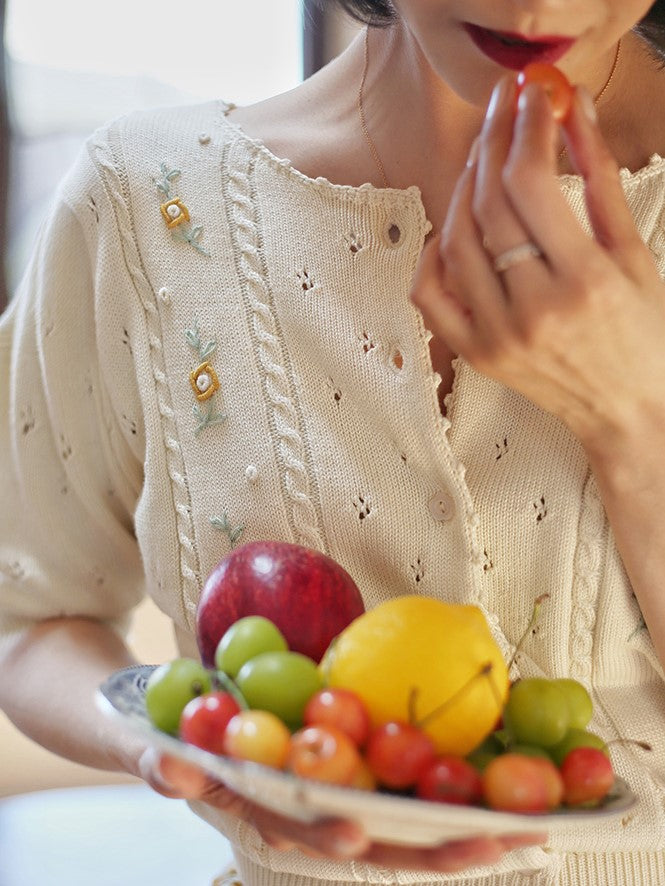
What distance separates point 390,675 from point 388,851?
10 cm

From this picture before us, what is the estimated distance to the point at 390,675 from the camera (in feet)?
2.03

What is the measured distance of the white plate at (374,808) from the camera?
1.65 feet

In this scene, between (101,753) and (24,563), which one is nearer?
(101,753)

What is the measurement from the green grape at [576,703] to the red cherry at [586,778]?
5 cm

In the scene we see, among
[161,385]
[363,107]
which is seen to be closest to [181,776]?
[161,385]

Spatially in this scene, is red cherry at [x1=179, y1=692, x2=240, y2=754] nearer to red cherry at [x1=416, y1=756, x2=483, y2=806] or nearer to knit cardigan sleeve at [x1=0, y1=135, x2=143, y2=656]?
red cherry at [x1=416, y1=756, x2=483, y2=806]

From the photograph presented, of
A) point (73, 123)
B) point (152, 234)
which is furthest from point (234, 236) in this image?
point (73, 123)

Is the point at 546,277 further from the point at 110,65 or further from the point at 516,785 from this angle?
the point at 110,65

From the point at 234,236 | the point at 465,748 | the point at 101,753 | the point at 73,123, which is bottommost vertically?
the point at 101,753

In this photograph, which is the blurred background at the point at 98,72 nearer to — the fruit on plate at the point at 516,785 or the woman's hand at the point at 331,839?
the woman's hand at the point at 331,839

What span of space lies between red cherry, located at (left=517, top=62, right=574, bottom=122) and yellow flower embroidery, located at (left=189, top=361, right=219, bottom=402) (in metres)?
0.42

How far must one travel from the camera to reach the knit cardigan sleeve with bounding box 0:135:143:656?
106 centimetres

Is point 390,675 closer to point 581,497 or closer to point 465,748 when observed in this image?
point 465,748

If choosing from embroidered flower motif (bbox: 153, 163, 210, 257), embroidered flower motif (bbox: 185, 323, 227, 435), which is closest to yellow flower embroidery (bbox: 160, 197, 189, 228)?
embroidered flower motif (bbox: 153, 163, 210, 257)
